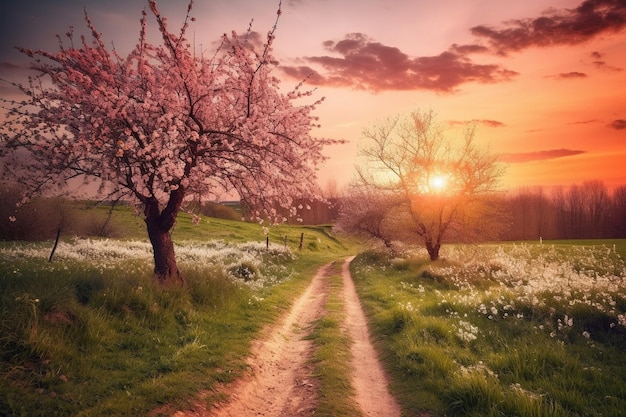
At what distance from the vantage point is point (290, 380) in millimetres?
8883

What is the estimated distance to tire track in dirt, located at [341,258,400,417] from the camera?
24.7 ft

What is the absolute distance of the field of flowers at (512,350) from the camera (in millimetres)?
6988

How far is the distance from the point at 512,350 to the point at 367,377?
12.9 feet

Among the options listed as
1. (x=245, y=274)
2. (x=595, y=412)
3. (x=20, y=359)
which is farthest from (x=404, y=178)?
(x=20, y=359)

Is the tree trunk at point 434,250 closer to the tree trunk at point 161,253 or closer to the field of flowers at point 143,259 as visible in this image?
the field of flowers at point 143,259

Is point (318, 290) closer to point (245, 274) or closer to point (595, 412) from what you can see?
point (245, 274)

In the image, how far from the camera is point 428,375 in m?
8.41

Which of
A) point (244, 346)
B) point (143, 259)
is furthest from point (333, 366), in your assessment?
point (143, 259)

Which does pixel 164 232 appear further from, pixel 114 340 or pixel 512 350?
pixel 512 350

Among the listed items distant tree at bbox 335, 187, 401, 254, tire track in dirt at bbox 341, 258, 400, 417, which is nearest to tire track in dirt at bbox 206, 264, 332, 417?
tire track in dirt at bbox 341, 258, 400, 417

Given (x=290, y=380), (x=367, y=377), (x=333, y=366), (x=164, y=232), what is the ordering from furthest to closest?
(x=164, y=232)
(x=333, y=366)
(x=367, y=377)
(x=290, y=380)

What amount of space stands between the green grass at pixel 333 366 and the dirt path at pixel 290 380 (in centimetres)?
20

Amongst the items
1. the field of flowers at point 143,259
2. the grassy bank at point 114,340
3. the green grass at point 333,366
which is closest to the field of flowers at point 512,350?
the green grass at point 333,366

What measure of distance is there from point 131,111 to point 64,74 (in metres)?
2.13
